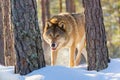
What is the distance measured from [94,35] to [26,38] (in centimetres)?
138

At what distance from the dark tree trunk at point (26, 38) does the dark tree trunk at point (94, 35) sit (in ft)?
3.41

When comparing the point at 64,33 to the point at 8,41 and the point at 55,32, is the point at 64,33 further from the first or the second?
the point at 8,41

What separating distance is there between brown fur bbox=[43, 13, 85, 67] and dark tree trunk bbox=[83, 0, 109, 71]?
78.3 inches

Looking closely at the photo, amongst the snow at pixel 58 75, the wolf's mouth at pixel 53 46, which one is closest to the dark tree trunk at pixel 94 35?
the snow at pixel 58 75

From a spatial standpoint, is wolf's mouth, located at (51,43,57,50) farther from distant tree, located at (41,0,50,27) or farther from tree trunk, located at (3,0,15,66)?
distant tree, located at (41,0,50,27)

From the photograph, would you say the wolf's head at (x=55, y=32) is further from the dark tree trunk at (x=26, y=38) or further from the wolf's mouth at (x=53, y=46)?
the dark tree trunk at (x=26, y=38)

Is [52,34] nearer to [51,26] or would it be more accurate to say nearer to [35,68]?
[51,26]

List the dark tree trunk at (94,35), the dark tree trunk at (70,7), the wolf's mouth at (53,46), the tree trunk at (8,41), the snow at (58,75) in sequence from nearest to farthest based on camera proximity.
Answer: the snow at (58,75) → the dark tree trunk at (94,35) → the wolf's mouth at (53,46) → the tree trunk at (8,41) → the dark tree trunk at (70,7)

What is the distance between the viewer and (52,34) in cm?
934

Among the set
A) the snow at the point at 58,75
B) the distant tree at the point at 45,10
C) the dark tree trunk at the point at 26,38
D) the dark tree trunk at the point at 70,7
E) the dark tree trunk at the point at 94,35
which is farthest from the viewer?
the distant tree at the point at 45,10

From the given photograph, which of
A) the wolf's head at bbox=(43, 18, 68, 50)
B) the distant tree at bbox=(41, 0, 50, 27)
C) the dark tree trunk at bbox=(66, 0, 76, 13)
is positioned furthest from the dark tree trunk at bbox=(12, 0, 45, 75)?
the distant tree at bbox=(41, 0, 50, 27)

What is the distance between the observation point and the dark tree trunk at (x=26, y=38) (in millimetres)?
6402

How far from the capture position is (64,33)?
9.62m

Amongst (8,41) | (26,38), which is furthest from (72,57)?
(26,38)
